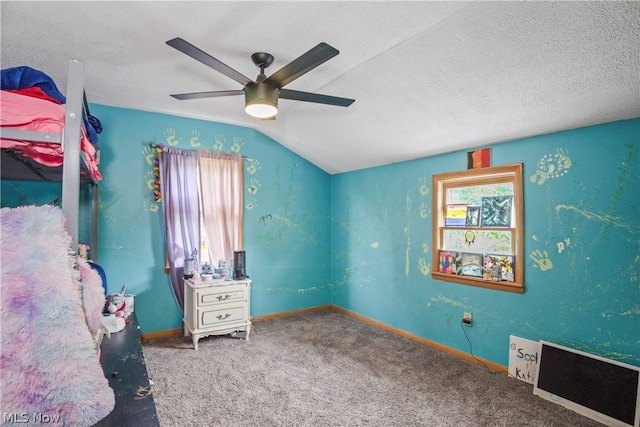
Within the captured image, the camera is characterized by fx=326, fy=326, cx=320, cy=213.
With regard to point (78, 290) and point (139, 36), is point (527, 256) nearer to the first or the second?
point (78, 290)

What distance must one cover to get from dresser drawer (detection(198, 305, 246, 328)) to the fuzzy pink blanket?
87.9 inches

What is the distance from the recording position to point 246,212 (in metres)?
→ 4.02

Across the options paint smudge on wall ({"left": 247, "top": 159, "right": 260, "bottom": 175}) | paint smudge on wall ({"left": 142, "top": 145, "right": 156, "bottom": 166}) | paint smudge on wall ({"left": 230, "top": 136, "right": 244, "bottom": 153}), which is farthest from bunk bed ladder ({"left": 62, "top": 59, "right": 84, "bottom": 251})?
paint smudge on wall ({"left": 247, "top": 159, "right": 260, "bottom": 175})

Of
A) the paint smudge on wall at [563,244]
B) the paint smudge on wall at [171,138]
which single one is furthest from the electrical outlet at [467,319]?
the paint smudge on wall at [171,138]

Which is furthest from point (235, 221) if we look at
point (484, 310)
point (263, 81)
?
point (484, 310)

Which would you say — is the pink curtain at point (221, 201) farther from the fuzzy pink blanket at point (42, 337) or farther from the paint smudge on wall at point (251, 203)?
the fuzzy pink blanket at point (42, 337)

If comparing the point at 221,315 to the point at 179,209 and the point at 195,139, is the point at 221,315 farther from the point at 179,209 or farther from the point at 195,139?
the point at 195,139

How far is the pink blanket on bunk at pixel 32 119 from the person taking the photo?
3.51ft

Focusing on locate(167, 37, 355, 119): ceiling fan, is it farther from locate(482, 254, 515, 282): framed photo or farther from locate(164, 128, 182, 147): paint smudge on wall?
locate(482, 254, 515, 282): framed photo

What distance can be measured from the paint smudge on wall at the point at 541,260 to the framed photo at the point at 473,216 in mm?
547

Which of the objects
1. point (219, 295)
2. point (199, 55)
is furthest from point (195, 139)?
point (199, 55)

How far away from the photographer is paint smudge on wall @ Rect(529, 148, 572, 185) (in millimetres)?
2443

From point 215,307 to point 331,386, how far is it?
139 cm

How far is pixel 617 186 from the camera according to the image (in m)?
2.20
